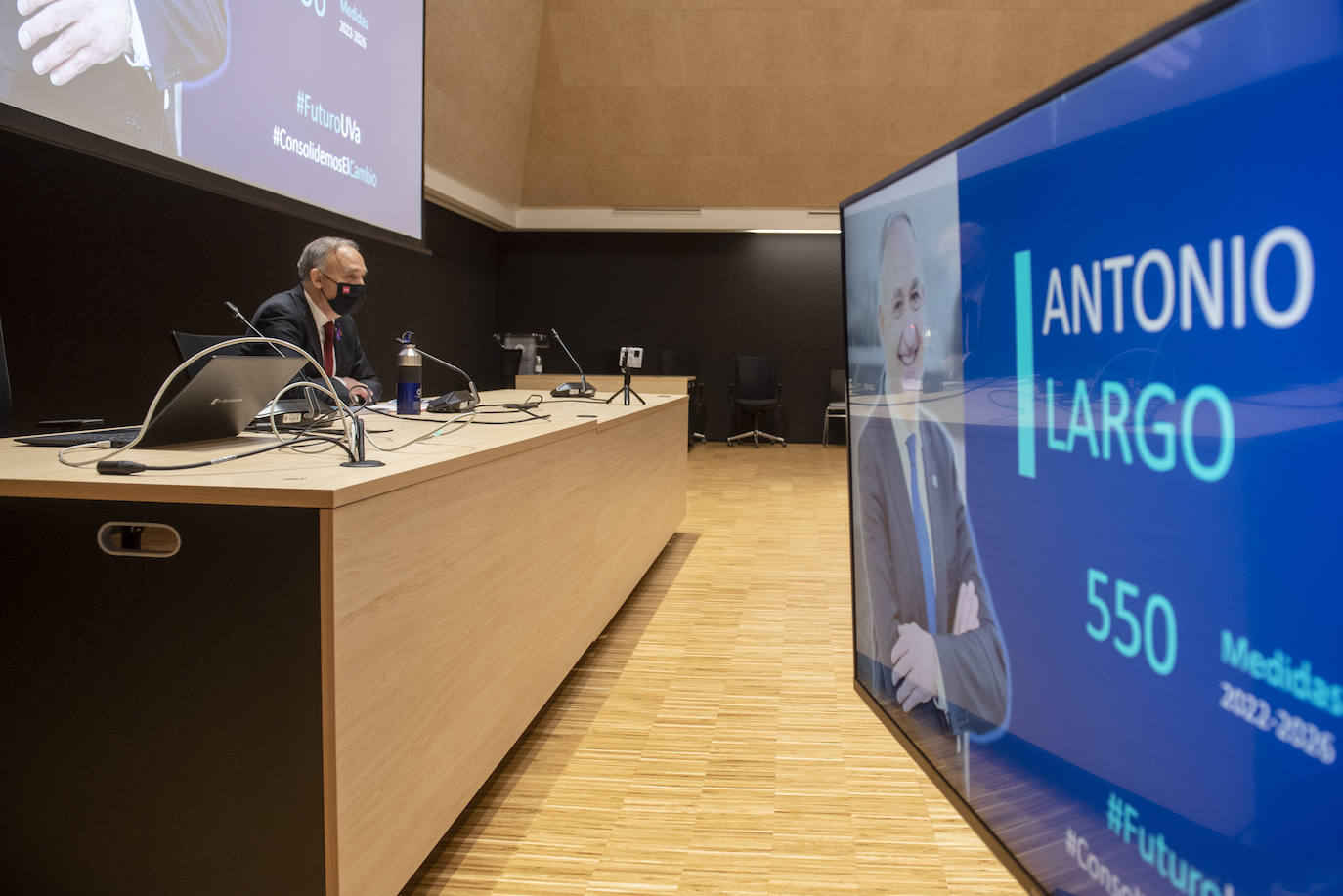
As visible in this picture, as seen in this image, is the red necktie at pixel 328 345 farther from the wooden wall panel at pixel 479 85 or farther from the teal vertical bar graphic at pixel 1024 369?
the teal vertical bar graphic at pixel 1024 369

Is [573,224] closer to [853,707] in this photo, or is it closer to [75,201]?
[75,201]

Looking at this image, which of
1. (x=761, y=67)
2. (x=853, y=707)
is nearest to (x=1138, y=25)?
(x=761, y=67)

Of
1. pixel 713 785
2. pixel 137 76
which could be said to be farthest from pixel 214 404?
pixel 137 76

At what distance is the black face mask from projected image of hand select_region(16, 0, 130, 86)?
980 mm

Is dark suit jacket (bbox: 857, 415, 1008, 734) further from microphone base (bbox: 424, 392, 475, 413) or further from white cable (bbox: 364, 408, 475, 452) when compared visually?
microphone base (bbox: 424, 392, 475, 413)

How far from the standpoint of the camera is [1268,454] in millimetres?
382

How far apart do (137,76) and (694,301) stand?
703cm

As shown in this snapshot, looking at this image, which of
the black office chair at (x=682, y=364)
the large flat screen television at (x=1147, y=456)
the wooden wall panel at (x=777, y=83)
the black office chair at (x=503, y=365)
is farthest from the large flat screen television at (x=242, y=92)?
the black office chair at (x=682, y=364)

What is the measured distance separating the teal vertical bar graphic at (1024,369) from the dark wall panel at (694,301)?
9.12 metres

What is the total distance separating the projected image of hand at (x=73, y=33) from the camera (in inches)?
100

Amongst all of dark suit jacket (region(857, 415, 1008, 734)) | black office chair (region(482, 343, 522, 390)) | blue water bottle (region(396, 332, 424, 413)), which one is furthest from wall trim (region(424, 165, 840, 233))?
dark suit jacket (region(857, 415, 1008, 734))

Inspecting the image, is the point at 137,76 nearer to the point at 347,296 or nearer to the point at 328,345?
the point at 347,296

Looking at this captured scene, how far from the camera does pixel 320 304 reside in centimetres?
340

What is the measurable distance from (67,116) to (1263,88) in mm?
3240
